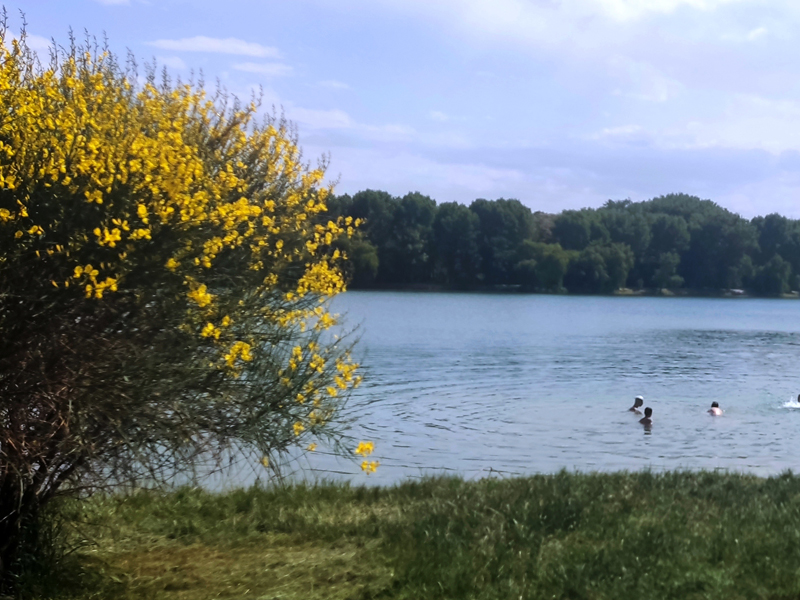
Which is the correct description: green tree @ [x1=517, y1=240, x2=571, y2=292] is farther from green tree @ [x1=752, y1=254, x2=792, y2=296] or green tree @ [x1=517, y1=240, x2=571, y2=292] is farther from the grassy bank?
the grassy bank

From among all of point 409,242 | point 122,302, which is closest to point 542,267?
point 409,242

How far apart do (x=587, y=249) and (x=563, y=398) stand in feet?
338

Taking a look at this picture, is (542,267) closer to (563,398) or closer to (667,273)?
(667,273)

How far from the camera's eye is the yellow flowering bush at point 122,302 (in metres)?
5.61

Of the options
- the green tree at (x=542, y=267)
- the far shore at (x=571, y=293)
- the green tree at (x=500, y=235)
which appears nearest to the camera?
the far shore at (x=571, y=293)

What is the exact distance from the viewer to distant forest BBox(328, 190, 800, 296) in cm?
10388

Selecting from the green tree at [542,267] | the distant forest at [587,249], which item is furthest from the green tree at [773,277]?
the green tree at [542,267]

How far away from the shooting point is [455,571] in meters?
7.37

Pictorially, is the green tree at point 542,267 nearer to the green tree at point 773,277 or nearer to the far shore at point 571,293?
the far shore at point 571,293

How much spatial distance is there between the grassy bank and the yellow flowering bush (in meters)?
1.12

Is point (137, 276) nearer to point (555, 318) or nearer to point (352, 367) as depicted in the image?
point (352, 367)

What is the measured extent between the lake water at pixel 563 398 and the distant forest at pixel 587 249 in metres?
37.3

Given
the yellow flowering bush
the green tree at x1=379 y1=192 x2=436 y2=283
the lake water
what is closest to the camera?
the yellow flowering bush

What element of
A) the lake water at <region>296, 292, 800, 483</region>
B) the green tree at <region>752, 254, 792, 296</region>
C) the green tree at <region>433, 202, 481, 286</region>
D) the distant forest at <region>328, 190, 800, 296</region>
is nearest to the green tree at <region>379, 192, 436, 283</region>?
the distant forest at <region>328, 190, 800, 296</region>
